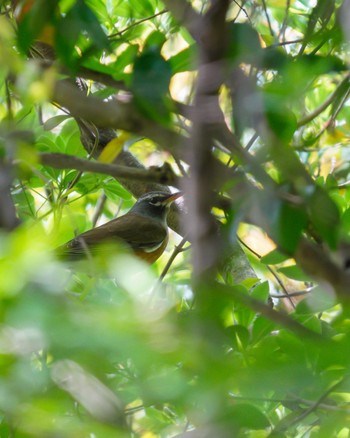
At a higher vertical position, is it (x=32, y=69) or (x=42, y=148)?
(x=32, y=69)

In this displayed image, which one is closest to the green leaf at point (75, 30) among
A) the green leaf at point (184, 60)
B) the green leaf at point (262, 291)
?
the green leaf at point (184, 60)

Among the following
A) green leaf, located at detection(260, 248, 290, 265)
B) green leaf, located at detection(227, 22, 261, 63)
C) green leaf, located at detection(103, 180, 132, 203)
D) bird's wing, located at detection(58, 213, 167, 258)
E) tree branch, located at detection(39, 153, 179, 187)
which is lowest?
bird's wing, located at detection(58, 213, 167, 258)

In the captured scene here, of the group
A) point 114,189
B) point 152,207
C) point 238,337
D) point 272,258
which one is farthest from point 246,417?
point 152,207

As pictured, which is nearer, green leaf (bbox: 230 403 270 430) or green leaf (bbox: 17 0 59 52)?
green leaf (bbox: 230 403 270 430)

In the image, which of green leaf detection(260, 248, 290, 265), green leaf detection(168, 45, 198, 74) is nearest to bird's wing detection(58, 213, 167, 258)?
green leaf detection(260, 248, 290, 265)

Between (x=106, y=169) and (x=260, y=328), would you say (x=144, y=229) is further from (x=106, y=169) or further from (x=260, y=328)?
(x=106, y=169)

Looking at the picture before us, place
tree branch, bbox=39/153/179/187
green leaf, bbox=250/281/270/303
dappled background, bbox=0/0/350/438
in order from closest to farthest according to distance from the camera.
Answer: dappled background, bbox=0/0/350/438 → tree branch, bbox=39/153/179/187 → green leaf, bbox=250/281/270/303

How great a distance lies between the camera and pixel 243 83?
136cm

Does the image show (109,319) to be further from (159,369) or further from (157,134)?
(157,134)

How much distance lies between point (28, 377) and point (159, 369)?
0.18 m

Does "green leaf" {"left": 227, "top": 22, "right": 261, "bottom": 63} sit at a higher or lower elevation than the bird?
higher

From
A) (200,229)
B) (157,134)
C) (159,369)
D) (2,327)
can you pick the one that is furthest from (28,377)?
(157,134)

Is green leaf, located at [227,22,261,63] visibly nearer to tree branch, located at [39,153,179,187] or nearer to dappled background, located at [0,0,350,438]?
dappled background, located at [0,0,350,438]

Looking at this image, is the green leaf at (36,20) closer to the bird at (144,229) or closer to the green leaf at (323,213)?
the green leaf at (323,213)
